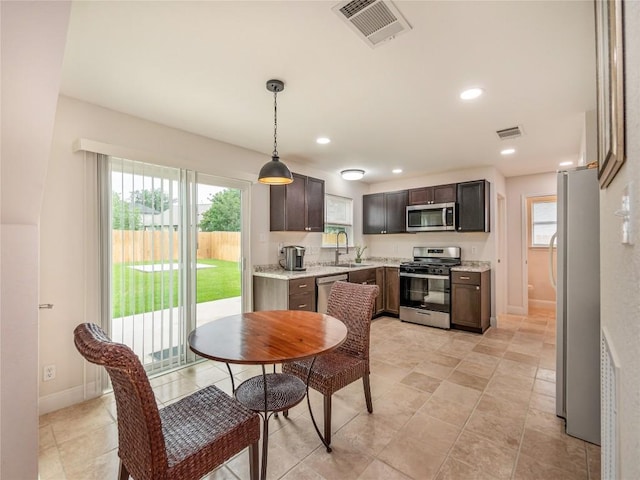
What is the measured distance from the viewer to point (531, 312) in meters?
5.39

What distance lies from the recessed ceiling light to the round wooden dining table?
206 centimetres

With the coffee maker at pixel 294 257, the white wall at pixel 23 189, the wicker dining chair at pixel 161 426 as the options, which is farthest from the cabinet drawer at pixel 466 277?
the white wall at pixel 23 189

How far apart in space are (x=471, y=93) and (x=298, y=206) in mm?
2486

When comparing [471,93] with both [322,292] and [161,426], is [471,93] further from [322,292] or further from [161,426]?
[161,426]

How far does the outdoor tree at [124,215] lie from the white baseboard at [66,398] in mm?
1384

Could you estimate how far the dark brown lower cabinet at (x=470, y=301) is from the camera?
421 cm

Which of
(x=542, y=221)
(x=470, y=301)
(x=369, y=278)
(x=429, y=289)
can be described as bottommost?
(x=470, y=301)

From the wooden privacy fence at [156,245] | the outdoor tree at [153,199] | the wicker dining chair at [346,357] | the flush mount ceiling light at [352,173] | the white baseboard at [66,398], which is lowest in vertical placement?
the white baseboard at [66,398]

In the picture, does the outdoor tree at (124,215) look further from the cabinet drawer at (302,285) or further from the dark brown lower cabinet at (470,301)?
the dark brown lower cabinet at (470,301)

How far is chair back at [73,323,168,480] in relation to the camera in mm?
1053

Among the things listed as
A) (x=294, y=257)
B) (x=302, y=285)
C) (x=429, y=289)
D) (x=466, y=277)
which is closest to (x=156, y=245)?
(x=302, y=285)

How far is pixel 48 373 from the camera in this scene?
2361 millimetres

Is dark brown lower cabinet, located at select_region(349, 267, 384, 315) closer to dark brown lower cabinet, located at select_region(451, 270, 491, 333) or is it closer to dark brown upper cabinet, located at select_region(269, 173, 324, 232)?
dark brown upper cabinet, located at select_region(269, 173, 324, 232)

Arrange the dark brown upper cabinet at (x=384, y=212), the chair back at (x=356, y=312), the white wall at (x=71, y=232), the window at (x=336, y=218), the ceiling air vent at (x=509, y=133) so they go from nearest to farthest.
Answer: the chair back at (x=356, y=312) → the white wall at (x=71, y=232) → the ceiling air vent at (x=509, y=133) → the window at (x=336, y=218) → the dark brown upper cabinet at (x=384, y=212)
